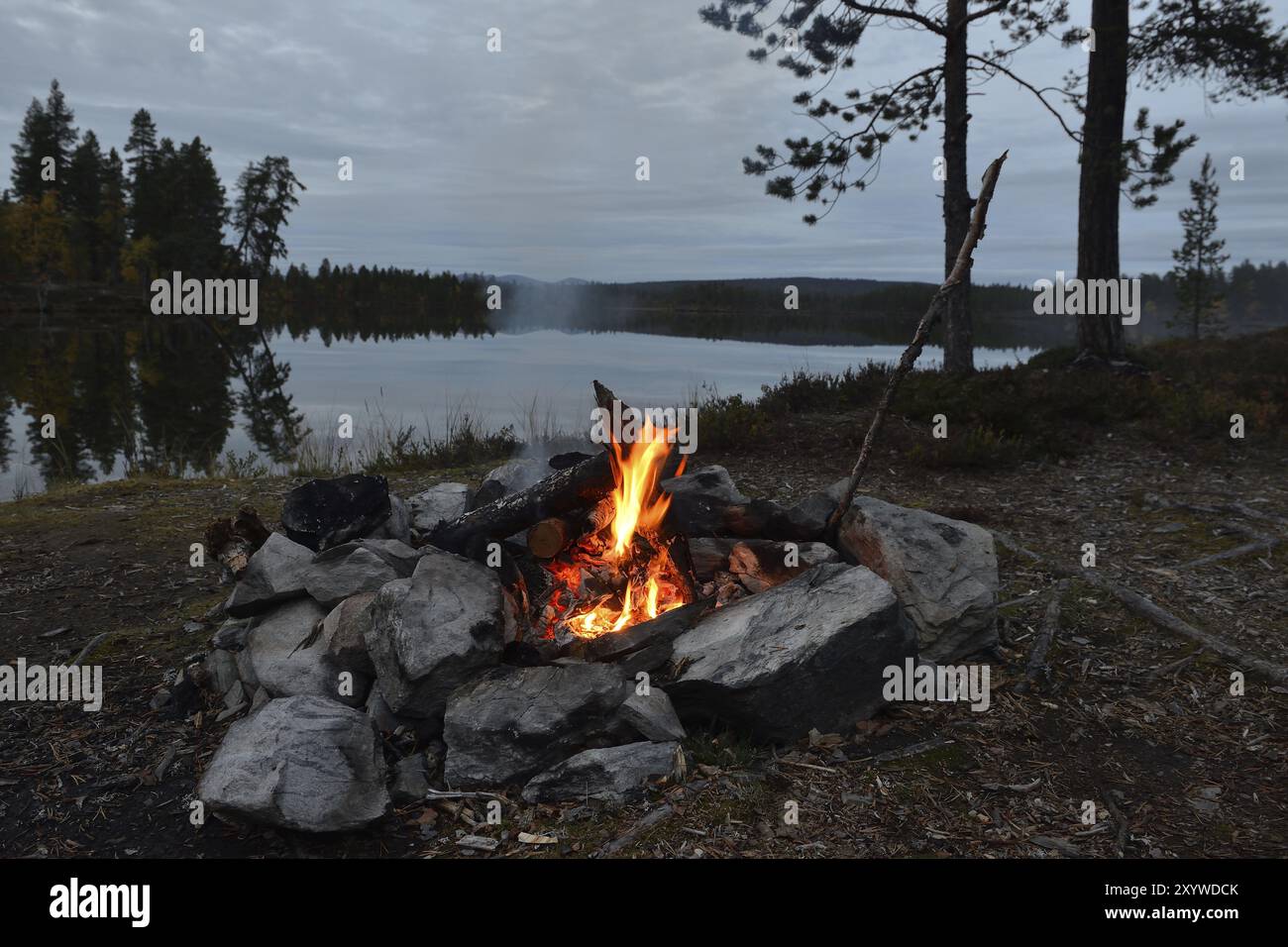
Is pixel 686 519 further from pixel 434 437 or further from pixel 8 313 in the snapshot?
pixel 8 313

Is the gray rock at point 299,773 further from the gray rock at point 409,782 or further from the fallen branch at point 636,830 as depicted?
the fallen branch at point 636,830

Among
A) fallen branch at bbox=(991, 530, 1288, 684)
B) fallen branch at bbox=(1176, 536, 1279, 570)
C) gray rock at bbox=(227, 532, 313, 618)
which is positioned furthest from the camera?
fallen branch at bbox=(1176, 536, 1279, 570)

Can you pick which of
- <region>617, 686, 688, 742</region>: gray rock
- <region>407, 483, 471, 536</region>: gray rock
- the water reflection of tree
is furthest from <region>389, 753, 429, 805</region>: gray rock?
the water reflection of tree

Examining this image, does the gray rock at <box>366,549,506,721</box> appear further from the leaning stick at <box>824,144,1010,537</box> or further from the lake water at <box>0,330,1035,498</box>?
the lake water at <box>0,330,1035,498</box>

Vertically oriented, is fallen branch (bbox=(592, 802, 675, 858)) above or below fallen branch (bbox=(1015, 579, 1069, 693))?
below

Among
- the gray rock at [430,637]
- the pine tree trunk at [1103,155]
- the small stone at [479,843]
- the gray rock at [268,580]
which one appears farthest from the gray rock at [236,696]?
the pine tree trunk at [1103,155]

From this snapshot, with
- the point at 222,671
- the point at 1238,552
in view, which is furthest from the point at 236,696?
the point at 1238,552

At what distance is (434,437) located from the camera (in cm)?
1326

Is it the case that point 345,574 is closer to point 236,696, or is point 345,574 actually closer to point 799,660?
point 236,696

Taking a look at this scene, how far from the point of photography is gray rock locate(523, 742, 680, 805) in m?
4.03

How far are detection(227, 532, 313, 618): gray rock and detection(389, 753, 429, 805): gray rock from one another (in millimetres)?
1728

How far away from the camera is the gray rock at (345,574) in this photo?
541cm
